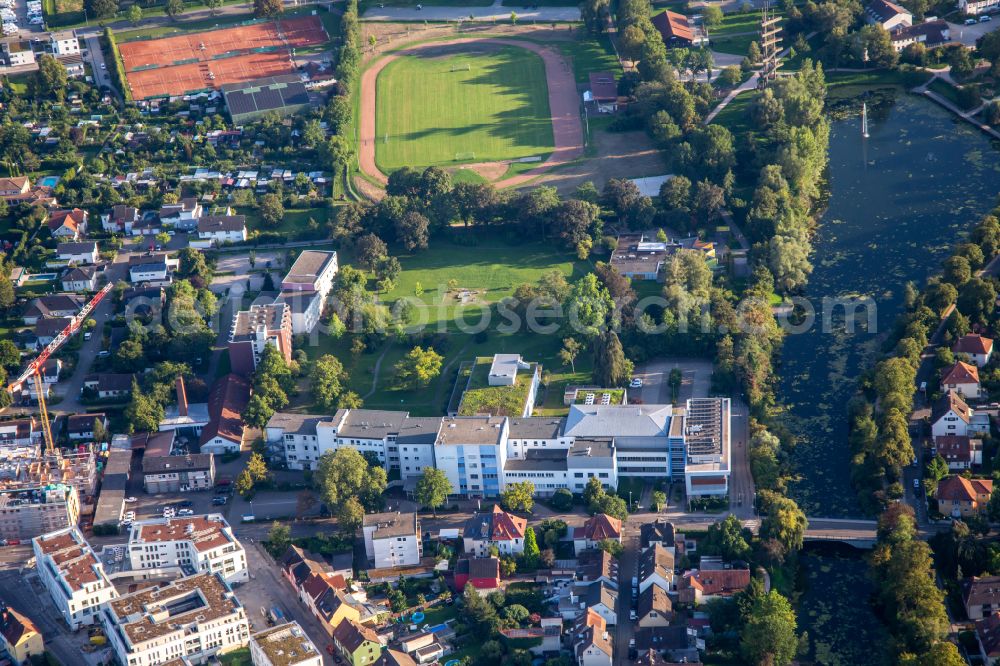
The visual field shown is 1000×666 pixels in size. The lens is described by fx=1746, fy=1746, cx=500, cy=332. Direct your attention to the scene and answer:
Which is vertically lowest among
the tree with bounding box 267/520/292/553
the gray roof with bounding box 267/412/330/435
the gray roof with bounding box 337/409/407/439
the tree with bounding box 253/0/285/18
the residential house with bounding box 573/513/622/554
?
the tree with bounding box 267/520/292/553

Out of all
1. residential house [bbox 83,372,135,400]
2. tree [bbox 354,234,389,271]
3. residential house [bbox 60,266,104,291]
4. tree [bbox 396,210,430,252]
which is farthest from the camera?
tree [bbox 396,210,430,252]

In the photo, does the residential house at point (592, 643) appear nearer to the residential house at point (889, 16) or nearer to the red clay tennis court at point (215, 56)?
the residential house at point (889, 16)

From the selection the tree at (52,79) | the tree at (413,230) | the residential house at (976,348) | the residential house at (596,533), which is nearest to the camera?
the residential house at (596,533)

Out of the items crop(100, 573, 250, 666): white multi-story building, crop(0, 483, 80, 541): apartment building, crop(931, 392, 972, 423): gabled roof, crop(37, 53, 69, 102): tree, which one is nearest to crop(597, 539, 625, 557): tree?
crop(100, 573, 250, 666): white multi-story building

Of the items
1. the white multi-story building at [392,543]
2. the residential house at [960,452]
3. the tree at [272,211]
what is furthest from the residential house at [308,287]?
the residential house at [960,452]

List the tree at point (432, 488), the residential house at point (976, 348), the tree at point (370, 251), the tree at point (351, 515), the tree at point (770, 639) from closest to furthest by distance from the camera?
the tree at point (770, 639), the tree at point (351, 515), the tree at point (432, 488), the residential house at point (976, 348), the tree at point (370, 251)

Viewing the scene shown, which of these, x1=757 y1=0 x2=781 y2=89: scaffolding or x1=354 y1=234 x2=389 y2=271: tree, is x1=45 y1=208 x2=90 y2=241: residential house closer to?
x1=354 y1=234 x2=389 y2=271: tree

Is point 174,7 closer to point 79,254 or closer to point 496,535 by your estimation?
point 79,254
